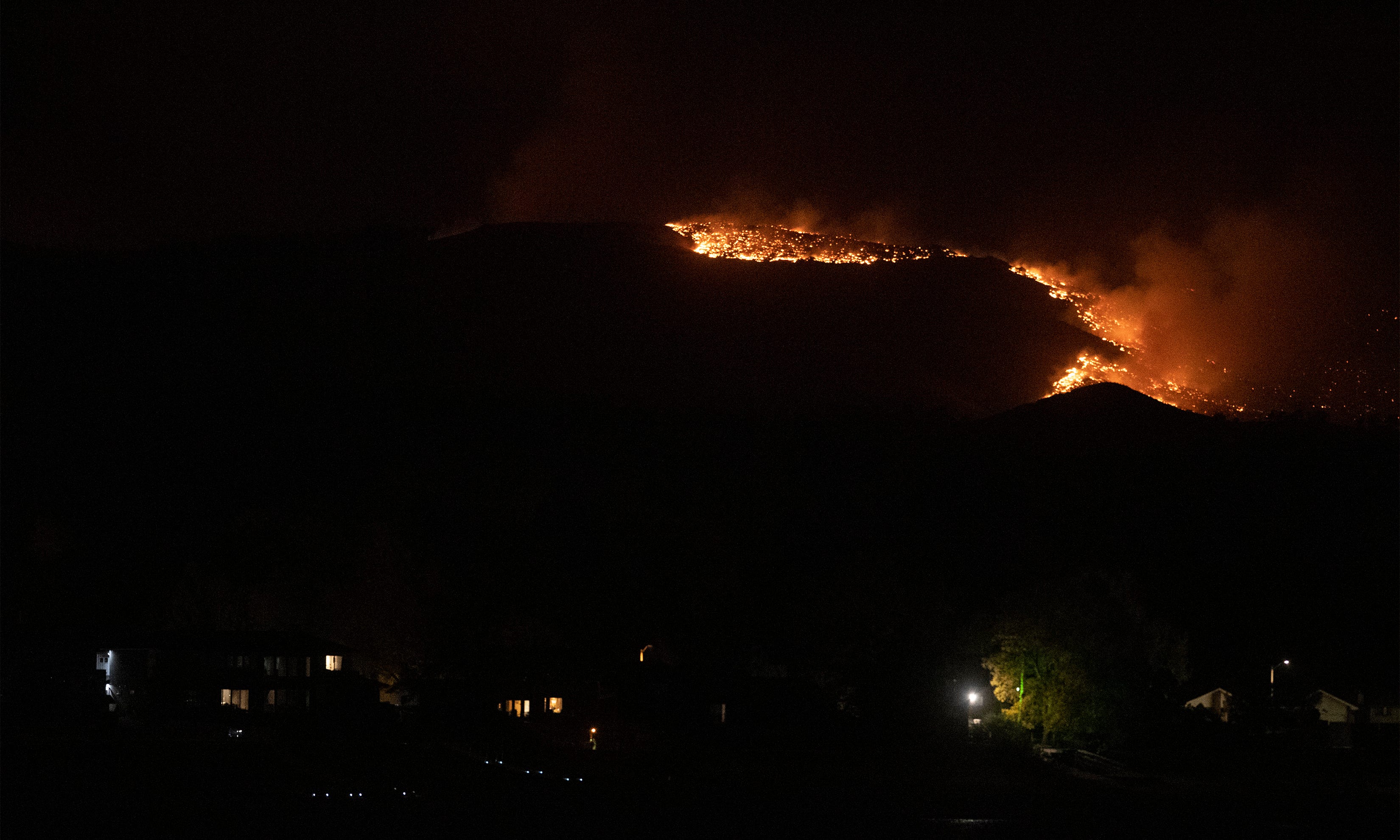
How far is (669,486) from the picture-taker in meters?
70.4

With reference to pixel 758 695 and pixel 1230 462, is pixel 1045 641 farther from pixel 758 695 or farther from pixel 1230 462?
pixel 1230 462

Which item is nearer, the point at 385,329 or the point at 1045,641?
the point at 1045,641

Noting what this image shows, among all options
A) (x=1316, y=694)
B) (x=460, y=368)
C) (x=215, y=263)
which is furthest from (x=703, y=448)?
(x=215, y=263)

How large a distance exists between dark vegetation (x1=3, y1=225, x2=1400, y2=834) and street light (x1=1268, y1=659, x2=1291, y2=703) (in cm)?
25

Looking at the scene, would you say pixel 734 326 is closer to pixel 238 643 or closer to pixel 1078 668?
pixel 238 643

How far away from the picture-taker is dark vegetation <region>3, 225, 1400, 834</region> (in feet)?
127

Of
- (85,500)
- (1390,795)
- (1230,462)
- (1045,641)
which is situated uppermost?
(1230,462)

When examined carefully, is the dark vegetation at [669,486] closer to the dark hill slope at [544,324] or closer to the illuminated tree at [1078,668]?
the illuminated tree at [1078,668]

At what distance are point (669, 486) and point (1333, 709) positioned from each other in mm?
36187

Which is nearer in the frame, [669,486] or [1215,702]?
[1215,702]

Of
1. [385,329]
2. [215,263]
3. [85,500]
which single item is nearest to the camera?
[85,500]

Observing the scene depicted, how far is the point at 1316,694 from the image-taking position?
40562 millimetres

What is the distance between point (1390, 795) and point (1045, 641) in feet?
27.2

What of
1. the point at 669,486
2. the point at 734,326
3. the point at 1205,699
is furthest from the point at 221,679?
the point at 734,326
